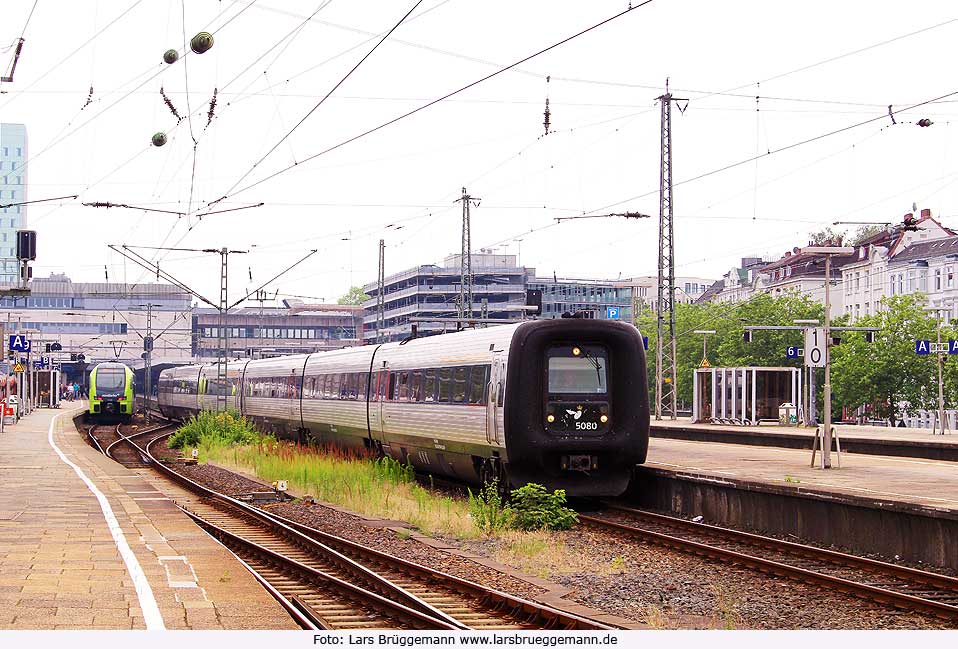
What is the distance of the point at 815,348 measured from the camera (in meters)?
25.7

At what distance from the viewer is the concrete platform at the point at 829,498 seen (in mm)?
15820

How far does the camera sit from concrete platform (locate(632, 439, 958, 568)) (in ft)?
51.9

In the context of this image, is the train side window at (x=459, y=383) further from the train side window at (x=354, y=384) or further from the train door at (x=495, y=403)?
the train side window at (x=354, y=384)

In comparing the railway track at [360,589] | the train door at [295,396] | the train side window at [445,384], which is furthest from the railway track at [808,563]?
the train door at [295,396]

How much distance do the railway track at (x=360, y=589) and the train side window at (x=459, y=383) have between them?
4887mm

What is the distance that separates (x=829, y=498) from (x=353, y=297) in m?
169

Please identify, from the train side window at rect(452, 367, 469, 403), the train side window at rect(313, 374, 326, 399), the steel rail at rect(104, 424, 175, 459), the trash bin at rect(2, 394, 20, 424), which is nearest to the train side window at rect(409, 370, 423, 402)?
the train side window at rect(452, 367, 469, 403)

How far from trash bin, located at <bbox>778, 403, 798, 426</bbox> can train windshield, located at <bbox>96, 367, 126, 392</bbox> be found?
36152 millimetres

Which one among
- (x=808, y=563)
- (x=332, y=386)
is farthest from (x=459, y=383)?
(x=332, y=386)

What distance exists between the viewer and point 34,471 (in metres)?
30.6

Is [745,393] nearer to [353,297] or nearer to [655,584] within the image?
[655,584]

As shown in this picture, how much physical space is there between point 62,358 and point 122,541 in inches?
5281

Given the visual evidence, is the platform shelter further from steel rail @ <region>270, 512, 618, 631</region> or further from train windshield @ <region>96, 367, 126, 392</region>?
train windshield @ <region>96, 367, 126, 392</region>

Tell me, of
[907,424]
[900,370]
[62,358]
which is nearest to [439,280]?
[62,358]
